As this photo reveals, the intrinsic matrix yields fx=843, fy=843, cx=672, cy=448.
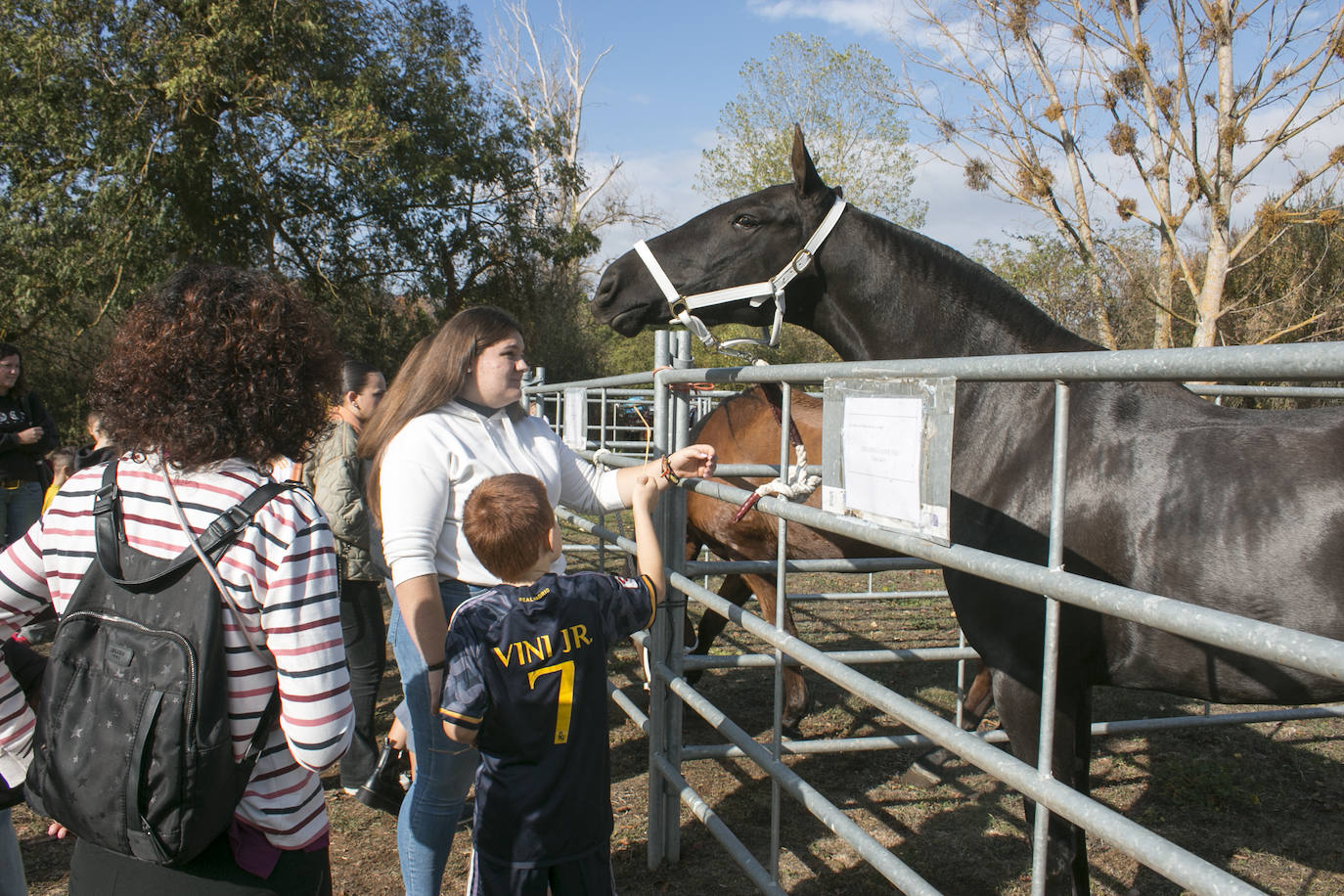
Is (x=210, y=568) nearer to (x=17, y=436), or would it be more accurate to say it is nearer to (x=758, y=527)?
(x=758, y=527)

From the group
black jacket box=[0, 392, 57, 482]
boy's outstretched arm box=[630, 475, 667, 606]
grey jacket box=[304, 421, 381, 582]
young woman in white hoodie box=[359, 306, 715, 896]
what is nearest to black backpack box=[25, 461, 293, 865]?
young woman in white hoodie box=[359, 306, 715, 896]

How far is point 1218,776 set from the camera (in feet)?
11.0

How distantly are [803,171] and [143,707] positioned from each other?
219cm

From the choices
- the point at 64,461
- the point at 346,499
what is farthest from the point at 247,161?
the point at 346,499

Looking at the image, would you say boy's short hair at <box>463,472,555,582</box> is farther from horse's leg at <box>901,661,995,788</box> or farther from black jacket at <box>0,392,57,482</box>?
black jacket at <box>0,392,57,482</box>

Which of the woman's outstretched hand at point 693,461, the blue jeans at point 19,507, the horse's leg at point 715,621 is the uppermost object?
the woman's outstretched hand at point 693,461

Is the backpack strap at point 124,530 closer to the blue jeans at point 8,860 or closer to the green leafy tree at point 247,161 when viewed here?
the blue jeans at point 8,860

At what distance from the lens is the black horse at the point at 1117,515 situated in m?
1.82

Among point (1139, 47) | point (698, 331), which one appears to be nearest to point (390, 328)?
point (1139, 47)

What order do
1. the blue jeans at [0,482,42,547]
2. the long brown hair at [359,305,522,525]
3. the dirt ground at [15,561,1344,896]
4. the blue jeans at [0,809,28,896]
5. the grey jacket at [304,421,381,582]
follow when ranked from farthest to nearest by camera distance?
the blue jeans at [0,482,42,547], the grey jacket at [304,421,381,582], the dirt ground at [15,561,1344,896], the long brown hair at [359,305,522,525], the blue jeans at [0,809,28,896]

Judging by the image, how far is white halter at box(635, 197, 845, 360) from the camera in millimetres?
2607

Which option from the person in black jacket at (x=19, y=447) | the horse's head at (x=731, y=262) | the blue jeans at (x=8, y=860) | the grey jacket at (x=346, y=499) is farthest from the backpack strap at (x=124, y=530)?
the person in black jacket at (x=19, y=447)

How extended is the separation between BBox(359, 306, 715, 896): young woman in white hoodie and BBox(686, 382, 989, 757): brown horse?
1912mm

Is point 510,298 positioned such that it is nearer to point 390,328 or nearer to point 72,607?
point 390,328
